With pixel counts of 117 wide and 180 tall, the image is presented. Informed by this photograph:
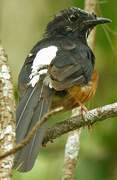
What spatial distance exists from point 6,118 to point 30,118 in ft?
4.04

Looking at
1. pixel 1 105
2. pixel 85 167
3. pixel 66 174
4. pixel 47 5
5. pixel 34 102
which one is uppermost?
pixel 47 5

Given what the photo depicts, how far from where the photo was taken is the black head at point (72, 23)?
621 centimetres

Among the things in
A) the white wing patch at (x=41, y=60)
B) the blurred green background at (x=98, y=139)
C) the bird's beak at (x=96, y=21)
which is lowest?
the blurred green background at (x=98, y=139)

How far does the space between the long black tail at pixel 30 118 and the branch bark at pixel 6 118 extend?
0.76 metres

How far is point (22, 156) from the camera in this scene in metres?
4.20

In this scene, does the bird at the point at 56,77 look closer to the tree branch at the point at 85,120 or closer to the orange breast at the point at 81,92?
the orange breast at the point at 81,92

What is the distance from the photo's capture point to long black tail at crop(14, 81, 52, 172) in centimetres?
417

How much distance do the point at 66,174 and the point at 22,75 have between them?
4.91 ft

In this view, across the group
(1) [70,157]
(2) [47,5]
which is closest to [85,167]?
(1) [70,157]

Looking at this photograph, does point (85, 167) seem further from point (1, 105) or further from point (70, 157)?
point (1, 105)

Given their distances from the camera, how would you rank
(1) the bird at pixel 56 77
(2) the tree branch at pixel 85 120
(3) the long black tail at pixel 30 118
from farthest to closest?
(1) the bird at pixel 56 77 < (2) the tree branch at pixel 85 120 < (3) the long black tail at pixel 30 118

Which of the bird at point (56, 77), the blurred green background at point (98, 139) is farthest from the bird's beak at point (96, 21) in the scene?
the blurred green background at point (98, 139)

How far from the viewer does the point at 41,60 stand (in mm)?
5234

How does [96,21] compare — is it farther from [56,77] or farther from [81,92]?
[56,77]
